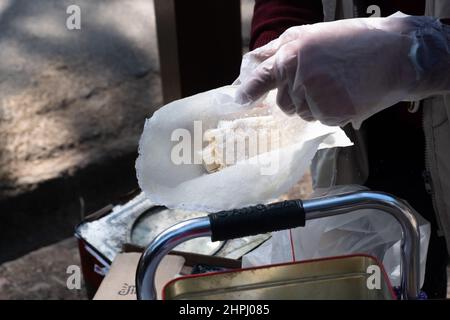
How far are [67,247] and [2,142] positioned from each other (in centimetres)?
57

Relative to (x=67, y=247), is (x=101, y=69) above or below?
above

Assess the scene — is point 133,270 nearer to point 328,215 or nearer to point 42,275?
point 328,215

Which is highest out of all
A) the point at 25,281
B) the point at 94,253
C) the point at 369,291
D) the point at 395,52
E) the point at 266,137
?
the point at 395,52

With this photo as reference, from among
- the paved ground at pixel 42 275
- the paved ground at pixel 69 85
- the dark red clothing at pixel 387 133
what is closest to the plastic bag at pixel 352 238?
the dark red clothing at pixel 387 133

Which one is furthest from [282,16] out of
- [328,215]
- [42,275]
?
[42,275]

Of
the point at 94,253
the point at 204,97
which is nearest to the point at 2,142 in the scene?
the point at 94,253

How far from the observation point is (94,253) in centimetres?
163

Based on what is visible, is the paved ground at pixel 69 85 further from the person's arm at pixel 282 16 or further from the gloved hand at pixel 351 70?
the gloved hand at pixel 351 70

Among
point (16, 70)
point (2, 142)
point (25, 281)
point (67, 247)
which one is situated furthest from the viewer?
point (16, 70)

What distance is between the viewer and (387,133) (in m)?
1.28

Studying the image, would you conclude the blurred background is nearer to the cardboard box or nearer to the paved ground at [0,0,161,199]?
the paved ground at [0,0,161,199]

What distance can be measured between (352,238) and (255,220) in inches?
15.9

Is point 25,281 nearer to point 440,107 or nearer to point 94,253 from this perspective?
point 94,253

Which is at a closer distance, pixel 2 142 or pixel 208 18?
pixel 208 18
